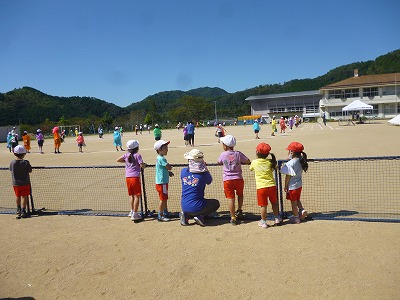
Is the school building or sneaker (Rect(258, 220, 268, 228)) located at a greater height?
the school building

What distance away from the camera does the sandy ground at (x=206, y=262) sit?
3.66 meters

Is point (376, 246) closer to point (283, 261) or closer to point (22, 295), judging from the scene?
point (283, 261)

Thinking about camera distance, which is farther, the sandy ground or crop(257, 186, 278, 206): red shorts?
crop(257, 186, 278, 206): red shorts

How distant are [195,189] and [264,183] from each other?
124 centimetres

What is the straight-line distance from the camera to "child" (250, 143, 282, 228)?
5.36 metres

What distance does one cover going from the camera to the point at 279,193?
6.38 m

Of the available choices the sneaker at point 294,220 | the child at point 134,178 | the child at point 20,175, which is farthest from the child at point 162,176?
the child at point 20,175

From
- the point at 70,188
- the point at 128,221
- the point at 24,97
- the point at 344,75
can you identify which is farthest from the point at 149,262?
the point at 344,75

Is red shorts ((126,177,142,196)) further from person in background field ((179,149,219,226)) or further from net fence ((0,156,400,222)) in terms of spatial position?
person in background field ((179,149,219,226))

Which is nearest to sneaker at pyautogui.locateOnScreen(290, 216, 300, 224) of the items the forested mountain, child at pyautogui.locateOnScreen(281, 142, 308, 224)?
child at pyautogui.locateOnScreen(281, 142, 308, 224)

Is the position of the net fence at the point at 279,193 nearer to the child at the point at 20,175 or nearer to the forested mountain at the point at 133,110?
the child at the point at 20,175

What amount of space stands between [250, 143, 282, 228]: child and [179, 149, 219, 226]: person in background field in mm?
929

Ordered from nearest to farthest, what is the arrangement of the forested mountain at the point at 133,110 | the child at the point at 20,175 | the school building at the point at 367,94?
1. the child at the point at 20,175
2. the school building at the point at 367,94
3. the forested mountain at the point at 133,110

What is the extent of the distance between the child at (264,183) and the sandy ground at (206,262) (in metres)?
0.27
